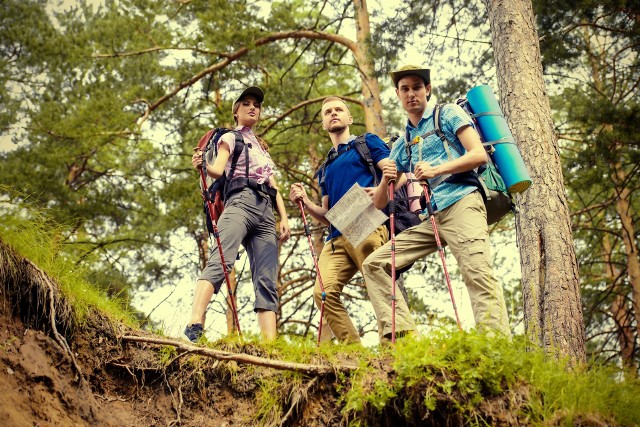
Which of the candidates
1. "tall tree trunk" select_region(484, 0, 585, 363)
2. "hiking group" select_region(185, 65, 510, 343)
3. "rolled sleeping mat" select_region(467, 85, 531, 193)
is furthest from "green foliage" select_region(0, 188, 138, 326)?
"tall tree trunk" select_region(484, 0, 585, 363)

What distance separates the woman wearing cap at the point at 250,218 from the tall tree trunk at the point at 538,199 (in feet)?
6.92

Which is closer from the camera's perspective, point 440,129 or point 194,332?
point 440,129

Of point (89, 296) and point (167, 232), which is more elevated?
point (167, 232)

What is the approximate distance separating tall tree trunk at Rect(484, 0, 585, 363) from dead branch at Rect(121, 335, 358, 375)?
1.77m

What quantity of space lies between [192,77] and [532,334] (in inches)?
348

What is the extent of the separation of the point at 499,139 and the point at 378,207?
3.47 feet

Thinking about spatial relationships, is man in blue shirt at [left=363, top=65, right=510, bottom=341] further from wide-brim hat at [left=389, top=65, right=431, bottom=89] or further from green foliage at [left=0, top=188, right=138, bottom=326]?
green foliage at [left=0, top=188, right=138, bottom=326]

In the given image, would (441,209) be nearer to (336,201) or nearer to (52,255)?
(336,201)

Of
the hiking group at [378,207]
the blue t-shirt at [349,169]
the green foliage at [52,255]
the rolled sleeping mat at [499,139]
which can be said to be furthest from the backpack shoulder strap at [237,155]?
the rolled sleeping mat at [499,139]

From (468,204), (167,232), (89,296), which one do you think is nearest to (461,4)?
(468,204)

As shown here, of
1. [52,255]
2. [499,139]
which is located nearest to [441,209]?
[499,139]

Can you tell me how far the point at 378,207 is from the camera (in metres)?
5.47

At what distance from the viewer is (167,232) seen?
17047 mm

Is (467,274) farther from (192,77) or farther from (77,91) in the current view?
(77,91)
